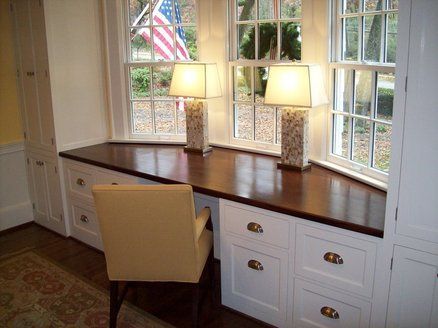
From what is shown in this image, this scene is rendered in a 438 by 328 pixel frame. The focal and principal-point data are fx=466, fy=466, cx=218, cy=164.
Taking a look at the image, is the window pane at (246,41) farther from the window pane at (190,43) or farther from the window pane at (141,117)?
the window pane at (141,117)

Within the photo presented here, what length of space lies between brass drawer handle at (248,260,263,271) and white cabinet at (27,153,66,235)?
1.85m

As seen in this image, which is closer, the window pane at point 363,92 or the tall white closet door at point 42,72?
the window pane at point 363,92

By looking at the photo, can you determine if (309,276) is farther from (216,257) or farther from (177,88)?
(177,88)

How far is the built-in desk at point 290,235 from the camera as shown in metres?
2.12

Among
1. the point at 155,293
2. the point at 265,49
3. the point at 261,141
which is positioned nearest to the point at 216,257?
the point at 155,293

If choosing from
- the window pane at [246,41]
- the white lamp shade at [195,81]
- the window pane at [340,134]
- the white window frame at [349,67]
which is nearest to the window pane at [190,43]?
the white lamp shade at [195,81]

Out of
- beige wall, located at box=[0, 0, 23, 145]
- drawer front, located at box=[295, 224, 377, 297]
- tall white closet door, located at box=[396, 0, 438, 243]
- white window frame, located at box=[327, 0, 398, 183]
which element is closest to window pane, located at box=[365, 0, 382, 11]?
white window frame, located at box=[327, 0, 398, 183]

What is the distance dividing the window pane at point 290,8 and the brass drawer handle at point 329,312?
5.85 ft

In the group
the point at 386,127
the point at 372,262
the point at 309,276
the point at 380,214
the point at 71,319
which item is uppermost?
the point at 386,127

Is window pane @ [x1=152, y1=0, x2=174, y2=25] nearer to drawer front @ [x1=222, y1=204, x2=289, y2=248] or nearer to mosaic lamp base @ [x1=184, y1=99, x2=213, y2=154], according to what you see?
mosaic lamp base @ [x1=184, y1=99, x2=213, y2=154]

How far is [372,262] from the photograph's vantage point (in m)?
2.04

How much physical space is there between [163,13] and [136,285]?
2.09m

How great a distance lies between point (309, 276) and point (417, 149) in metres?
0.84

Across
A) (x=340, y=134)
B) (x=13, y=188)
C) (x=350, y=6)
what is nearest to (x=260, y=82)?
(x=340, y=134)
